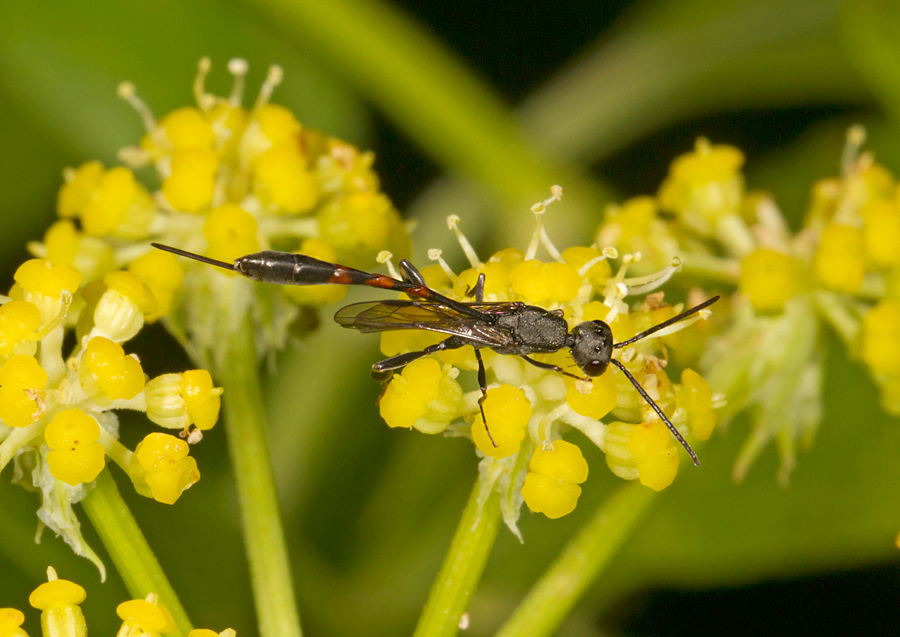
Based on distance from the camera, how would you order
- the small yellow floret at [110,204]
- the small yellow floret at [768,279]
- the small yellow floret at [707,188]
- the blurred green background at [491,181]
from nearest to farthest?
the small yellow floret at [110,204]
the small yellow floret at [768,279]
the small yellow floret at [707,188]
the blurred green background at [491,181]

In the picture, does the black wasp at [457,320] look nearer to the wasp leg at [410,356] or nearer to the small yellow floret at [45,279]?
the wasp leg at [410,356]

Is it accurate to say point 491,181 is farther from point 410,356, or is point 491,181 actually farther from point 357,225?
point 410,356

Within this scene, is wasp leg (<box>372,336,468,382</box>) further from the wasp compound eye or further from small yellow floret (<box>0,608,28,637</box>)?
small yellow floret (<box>0,608,28,637</box>)

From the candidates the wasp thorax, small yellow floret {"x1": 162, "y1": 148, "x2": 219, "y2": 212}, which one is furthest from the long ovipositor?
the wasp thorax

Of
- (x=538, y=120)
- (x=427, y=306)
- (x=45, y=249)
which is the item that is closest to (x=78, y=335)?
(x=45, y=249)

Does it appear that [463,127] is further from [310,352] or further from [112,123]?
[112,123]

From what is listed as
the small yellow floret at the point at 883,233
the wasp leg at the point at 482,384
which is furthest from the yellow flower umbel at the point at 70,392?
the small yellow floret at the point at 883,233
